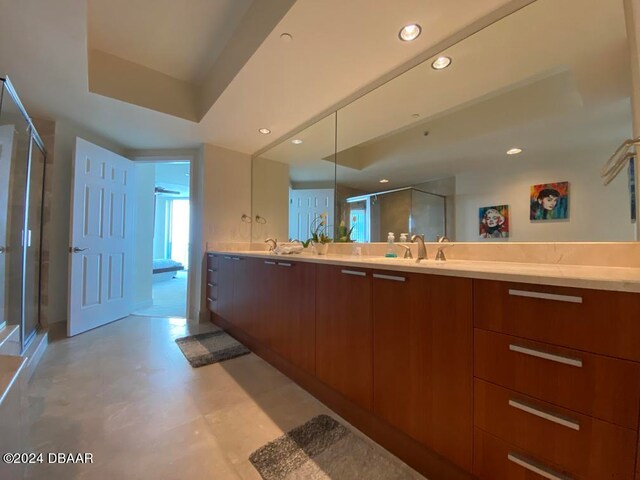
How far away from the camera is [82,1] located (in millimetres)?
1368

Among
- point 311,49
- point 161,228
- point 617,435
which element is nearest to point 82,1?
point 311,49

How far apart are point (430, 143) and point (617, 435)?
5.19 feet

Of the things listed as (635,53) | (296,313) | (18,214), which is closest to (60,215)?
(18,214)

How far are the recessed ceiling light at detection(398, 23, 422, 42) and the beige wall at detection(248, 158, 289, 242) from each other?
6.38 feet

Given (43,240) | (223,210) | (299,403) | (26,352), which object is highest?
(223,210)

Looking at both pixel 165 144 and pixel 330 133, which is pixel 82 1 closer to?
pixel 330 133

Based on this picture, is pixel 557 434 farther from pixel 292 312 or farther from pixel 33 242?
pixel 33 242

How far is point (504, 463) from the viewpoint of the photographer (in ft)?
2.74

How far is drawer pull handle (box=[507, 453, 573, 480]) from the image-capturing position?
74 cm

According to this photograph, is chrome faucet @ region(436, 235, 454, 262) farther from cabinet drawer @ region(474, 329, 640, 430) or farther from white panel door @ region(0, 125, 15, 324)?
white panel door @ region(0, 125, 15, 324)

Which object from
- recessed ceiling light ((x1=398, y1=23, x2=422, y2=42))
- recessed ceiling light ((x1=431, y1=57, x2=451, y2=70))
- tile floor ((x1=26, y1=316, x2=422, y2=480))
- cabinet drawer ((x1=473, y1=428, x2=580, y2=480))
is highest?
recessed ceiling light ((x1=398, y1=23, x2=422, y2=42))

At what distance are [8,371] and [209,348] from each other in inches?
69.0

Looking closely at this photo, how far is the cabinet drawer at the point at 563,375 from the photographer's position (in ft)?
2.11

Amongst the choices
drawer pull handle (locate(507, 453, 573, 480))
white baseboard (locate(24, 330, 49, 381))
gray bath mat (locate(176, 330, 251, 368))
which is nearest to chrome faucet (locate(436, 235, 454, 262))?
drawer pull handle (locate(507, 453, 573, 480))
